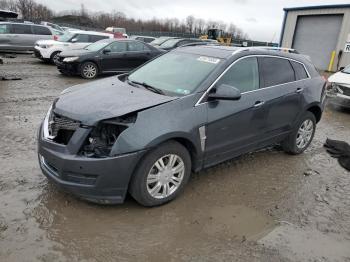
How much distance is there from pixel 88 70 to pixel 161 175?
369 inches

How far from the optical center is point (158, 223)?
11.3 ft

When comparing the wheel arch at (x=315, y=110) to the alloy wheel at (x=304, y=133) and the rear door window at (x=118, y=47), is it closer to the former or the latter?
the alloy wheel at (x=304, y=133)

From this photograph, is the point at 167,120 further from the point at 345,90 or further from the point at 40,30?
the point at 40,30

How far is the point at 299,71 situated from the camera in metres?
5.36

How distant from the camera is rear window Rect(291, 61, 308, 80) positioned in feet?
17.4

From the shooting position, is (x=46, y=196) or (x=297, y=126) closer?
(x=46, y=196)

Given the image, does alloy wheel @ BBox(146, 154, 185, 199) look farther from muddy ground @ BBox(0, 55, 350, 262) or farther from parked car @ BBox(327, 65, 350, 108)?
parked car @ BBox(327, 65, 350, 108)

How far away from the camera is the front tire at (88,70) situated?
11974 mm

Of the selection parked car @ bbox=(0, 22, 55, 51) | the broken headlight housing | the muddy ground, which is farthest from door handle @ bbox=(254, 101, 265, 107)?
parked car @ bbox=(0, 22, 55, 51)

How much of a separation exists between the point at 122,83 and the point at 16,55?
54.5 feet

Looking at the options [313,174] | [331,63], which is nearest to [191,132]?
[313,174]

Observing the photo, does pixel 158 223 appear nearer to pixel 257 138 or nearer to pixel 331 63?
pixel 257 138

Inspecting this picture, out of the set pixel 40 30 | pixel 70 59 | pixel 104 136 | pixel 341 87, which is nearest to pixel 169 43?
pixel 70 59

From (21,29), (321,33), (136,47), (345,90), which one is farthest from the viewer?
(321,33)
